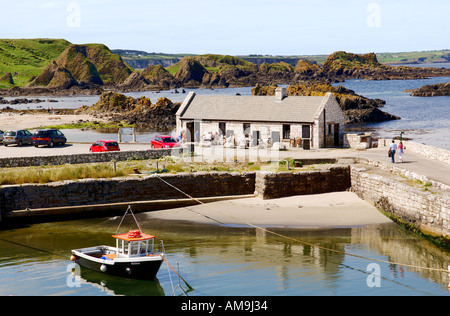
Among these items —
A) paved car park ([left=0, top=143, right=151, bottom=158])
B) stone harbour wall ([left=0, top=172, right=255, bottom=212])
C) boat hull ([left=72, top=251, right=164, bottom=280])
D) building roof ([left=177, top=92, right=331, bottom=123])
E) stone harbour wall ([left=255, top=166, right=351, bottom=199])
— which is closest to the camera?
boat hull ([left=72, top=251, right=164, bottom=280])

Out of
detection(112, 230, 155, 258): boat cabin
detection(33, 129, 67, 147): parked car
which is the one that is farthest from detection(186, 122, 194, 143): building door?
detection(112, 230, 155, 258): boat cabin

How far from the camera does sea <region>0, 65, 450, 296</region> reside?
19.8 metres

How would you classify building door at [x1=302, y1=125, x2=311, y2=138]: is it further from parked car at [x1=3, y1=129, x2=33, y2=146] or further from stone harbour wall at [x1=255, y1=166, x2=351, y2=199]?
parked car at [x1=3, y1=129, x2=33, y2=146]

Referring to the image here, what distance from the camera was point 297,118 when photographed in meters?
41.1

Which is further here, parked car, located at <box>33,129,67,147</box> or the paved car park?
parked car, located at <box>33,129,67,147</box>

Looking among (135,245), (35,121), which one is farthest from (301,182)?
(35,121)

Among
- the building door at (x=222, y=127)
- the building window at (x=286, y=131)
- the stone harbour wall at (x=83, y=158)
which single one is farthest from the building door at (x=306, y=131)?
the stone harbour wall at (x=83, y=158)

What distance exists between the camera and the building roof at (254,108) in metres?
41.3

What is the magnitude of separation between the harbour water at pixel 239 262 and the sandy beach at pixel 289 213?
3.15 ft

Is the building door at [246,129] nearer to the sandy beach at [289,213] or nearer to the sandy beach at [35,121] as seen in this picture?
the sandy beach at [289,213]

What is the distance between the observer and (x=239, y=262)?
22484 millimetres

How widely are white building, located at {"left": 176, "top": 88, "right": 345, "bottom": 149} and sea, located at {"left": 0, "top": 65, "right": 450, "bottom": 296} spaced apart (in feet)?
46.9
